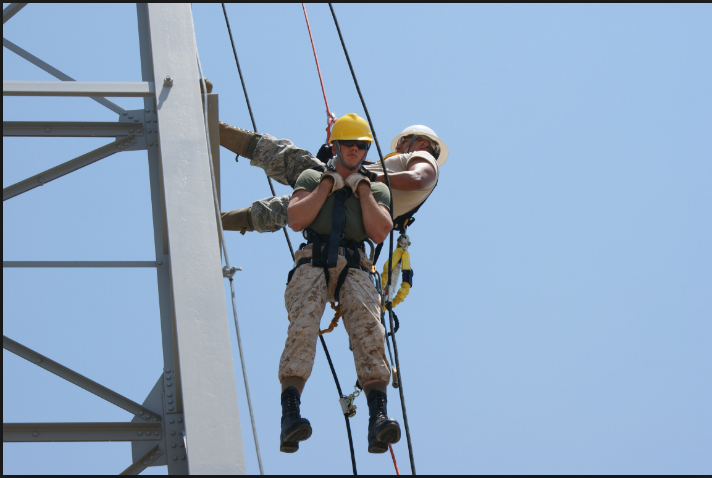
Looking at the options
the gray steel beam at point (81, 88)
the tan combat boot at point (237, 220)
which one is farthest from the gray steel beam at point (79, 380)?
the tan combat boot at point (237, 220)

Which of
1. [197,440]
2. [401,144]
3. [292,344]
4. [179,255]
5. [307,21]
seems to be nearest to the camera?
[197,440]

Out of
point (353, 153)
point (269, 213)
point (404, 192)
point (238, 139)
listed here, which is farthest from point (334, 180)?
point (238, 139)

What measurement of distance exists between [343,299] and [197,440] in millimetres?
1551

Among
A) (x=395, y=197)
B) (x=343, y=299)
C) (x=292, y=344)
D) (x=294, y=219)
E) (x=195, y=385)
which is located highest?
(x=395, y=197)

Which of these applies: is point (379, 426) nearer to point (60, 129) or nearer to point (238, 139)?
point (238, 139)

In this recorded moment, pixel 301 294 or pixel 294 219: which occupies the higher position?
pixel 294 219

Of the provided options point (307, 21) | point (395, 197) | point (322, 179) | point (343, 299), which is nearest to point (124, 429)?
point (343, 299)

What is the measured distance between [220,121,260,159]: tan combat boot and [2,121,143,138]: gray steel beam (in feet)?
3.72

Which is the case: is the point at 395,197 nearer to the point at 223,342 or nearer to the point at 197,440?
the point at 223,342

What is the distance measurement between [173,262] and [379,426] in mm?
1461

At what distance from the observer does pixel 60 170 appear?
19.4 ft

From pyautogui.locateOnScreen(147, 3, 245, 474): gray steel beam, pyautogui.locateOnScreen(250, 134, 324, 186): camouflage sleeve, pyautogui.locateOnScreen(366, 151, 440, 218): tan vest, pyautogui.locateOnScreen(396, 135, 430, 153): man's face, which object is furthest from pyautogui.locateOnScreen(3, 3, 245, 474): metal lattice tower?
pyautogui.locateOnScreen(396, 135, 430, 153): man's face

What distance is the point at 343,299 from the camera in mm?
5254

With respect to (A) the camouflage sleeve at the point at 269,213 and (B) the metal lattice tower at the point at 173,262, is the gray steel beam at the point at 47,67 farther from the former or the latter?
(A) the camouflage sleeve at the point at 269,213
